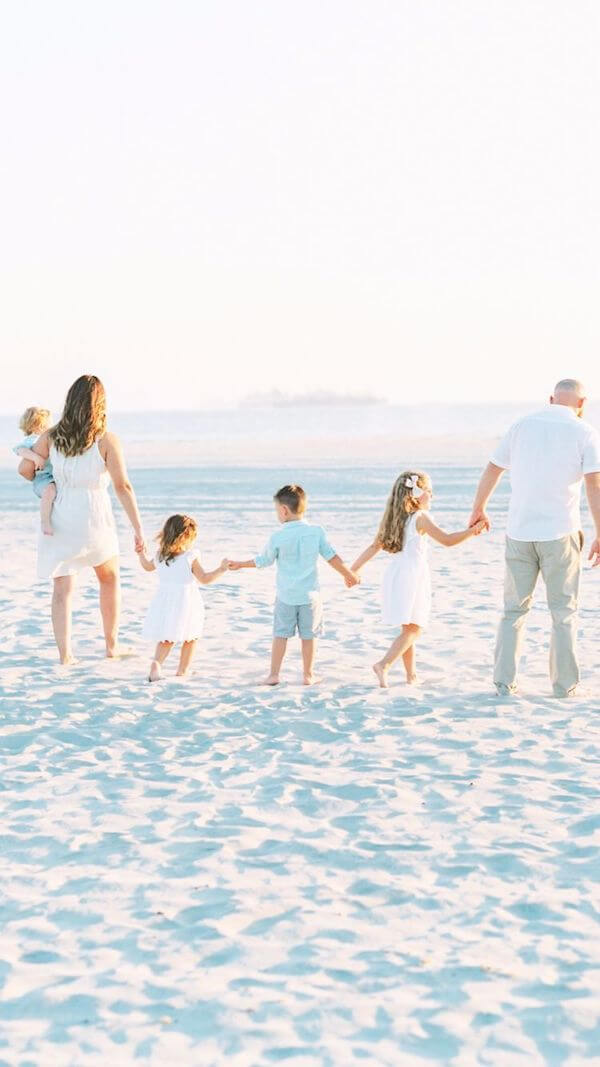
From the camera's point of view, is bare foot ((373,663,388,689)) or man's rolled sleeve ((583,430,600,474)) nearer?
man's rolled sleeve ((583,430,600,474))

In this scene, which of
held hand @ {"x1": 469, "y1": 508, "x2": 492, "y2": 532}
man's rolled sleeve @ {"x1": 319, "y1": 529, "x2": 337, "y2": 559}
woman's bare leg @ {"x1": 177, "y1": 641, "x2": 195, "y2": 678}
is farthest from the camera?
woman's bare leg @ {"x1": 177, "y1": 641, "x2": 195, "y2": 678}

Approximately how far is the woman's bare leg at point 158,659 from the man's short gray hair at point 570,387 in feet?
8.99

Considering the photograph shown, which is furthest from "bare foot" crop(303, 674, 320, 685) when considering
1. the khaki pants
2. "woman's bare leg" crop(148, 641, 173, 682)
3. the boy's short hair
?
the khaki pants

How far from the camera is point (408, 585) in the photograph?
7.43 m

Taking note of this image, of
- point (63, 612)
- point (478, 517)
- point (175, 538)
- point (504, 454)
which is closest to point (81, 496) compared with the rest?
point (175, 538)

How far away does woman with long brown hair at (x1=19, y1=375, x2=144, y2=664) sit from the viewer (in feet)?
24.5

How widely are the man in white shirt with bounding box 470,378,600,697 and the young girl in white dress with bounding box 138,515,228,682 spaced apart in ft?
5.66

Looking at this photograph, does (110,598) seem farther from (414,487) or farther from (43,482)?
(414,487)

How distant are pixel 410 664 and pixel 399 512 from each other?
36.3 inches


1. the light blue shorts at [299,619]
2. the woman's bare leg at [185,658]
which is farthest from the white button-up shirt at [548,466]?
the woman's bare leg at [185,658]

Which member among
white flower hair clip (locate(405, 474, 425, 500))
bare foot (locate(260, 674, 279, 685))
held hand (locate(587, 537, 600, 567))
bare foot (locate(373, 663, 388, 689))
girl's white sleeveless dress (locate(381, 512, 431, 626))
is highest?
white flower hair clip (locate(405, 474, 425, 500))

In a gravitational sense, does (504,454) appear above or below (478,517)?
above

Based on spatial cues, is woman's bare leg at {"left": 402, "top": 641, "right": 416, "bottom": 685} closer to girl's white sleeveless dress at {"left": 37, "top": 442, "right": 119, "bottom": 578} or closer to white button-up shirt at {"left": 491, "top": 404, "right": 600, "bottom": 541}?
white button-up shirt at {"left": 491, "top": 404, "right": 600, "bottom": 541}

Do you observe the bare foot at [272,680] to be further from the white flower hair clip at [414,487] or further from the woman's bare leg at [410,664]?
the white flower hair clip at [414,487]
